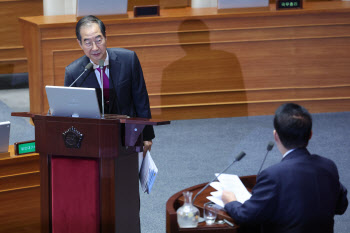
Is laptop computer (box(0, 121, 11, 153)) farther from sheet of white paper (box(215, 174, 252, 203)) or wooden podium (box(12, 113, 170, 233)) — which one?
sheet of white paper (box(215, 174, 252, 203))

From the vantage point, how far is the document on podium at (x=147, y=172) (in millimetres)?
3344

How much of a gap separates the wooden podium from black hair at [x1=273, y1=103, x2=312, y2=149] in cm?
64

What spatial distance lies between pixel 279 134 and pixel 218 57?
402cm

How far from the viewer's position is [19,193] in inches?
146

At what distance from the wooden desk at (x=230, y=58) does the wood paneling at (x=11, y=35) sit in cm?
177

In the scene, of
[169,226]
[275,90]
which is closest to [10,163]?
[169,226]

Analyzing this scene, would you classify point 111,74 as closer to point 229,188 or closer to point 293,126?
point 229,188

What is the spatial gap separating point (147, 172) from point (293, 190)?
1.11m

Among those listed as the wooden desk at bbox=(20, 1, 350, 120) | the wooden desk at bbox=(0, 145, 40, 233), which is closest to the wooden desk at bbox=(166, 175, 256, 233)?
the wooden desk at bbox=(0, 145, 40, 233)

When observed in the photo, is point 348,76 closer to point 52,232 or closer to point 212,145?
point 212,145

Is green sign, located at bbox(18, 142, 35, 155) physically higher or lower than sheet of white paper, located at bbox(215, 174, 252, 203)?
lower

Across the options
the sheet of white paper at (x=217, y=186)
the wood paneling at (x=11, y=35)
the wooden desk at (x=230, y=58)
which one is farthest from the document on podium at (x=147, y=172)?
the wood paneling at (x=11, y=35)

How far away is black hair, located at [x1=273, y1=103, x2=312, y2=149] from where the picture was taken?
2.47 metres

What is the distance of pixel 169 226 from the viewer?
2537 mm
